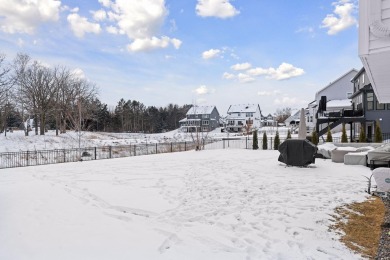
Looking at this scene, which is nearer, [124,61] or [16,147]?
[124,61]

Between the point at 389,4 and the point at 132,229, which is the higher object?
the point at 389,4

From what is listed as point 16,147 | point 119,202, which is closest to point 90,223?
point 119,202

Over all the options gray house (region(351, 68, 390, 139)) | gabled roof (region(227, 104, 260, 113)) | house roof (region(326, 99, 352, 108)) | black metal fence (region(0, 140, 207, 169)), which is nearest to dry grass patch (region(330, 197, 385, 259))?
black metal fence (region(0, 140, 207, 169))

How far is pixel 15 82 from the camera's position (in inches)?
1314

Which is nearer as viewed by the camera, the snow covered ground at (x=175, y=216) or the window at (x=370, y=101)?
the snow covered ground at (x=175, y=216)

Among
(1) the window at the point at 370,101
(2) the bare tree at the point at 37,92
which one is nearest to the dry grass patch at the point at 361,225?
(1) the window at the point at 370,101

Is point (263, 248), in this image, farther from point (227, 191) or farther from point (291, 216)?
point (227, 191)

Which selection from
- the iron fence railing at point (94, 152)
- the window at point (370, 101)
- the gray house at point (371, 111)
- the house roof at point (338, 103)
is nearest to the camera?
the iron fence railing at point (94, 152)

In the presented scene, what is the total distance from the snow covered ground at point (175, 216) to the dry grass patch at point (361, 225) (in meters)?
0.19

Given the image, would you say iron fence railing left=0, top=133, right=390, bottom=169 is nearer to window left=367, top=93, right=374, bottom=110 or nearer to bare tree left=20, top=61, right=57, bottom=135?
window left=367, top=93, right=374, bottom=110

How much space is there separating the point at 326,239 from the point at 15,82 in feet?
123

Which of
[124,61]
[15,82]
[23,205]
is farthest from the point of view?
[15,82]

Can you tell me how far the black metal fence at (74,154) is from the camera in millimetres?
18592

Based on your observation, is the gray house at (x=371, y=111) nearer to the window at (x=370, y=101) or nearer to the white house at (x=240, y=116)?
the window at (x=370, y=101)
